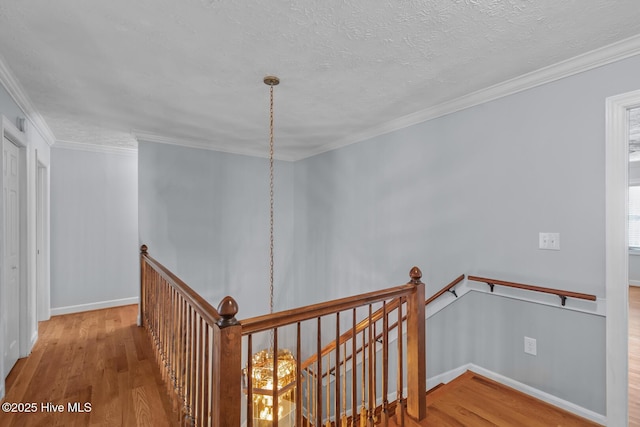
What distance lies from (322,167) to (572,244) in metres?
3.10

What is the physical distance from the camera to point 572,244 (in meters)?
2.15

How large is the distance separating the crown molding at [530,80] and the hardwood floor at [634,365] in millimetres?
2382

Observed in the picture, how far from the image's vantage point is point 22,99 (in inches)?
108

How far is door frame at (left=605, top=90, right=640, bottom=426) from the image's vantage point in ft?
6.32

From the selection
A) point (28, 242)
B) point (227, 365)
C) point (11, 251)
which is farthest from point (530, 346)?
point (28, 242)

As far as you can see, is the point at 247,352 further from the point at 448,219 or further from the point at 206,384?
the point at 448,219

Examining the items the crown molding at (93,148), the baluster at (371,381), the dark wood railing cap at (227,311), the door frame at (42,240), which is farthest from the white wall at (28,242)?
the baluster at (371,381)

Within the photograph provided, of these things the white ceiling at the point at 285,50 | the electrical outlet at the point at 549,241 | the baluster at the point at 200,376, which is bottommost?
the baluster at the point at 200,376

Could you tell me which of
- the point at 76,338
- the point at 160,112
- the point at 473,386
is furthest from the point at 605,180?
the point at 76,338

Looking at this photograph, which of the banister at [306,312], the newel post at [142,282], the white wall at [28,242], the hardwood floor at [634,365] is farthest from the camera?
the newel post at [142,282]

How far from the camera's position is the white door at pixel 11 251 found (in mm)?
2514

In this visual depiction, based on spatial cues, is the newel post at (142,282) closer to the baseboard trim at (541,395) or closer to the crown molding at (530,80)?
the crown molding at (530,80)

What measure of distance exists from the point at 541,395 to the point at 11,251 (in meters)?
4.33

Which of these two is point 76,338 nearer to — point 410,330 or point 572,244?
point 410,330
